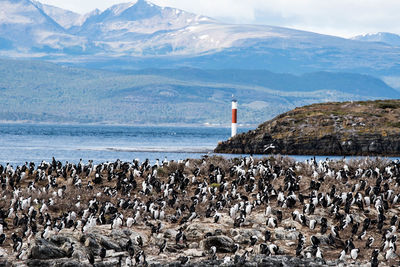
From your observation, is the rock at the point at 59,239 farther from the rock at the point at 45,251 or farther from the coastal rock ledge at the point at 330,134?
the coastal rock ledge at the point at 330,134

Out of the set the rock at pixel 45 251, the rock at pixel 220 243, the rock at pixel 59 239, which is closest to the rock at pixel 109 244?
the rock at pixel 59 239

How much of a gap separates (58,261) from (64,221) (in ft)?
12.3

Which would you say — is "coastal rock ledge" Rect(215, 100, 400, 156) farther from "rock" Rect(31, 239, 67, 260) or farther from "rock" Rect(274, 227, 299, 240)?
"rock" Rect(31, 239, 67, 260)

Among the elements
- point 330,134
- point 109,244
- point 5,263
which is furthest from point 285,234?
point 330,134

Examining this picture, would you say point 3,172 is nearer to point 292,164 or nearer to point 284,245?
point 292,164

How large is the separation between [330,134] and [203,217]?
184 ft

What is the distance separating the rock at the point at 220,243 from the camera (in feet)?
86.1

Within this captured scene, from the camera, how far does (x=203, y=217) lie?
29.9 m

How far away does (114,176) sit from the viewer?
39.6 meters

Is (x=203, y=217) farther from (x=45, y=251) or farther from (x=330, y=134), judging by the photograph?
(x=330, y=134)

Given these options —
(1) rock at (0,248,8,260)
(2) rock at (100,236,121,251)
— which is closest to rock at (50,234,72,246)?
(2) rock at (100,236,121,251)

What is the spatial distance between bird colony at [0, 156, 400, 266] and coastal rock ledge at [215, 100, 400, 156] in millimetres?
42058

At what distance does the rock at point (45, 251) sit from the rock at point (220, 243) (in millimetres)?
5081

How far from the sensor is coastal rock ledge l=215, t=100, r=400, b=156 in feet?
267
